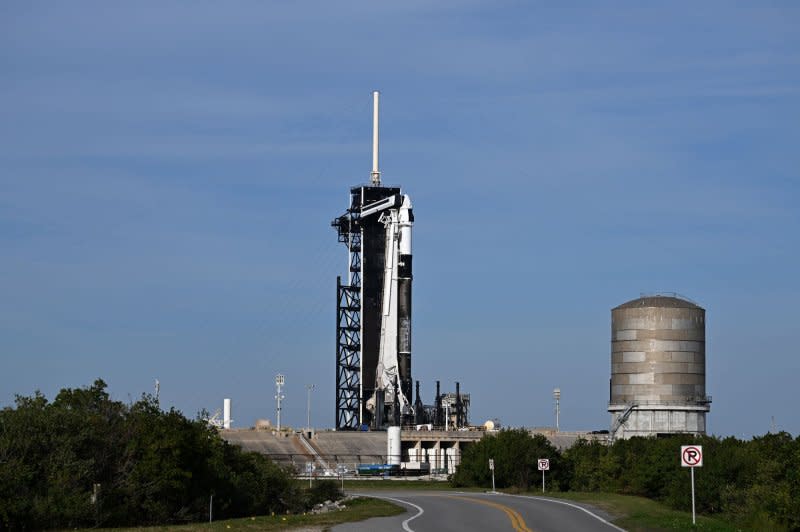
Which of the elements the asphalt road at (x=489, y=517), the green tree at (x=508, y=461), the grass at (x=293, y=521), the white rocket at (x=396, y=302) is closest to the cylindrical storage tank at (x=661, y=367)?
the green tree at (x=508, y=461)

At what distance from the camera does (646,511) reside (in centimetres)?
4825

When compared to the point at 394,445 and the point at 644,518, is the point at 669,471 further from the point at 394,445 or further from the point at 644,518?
the point at 394,445

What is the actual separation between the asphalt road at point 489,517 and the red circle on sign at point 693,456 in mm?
3220

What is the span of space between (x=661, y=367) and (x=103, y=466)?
207ft

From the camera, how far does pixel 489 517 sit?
42125mm

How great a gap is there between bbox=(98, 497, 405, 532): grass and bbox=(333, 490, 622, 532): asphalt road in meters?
0.82

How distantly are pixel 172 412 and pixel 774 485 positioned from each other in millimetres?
24211

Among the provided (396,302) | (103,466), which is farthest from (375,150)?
(103,466)

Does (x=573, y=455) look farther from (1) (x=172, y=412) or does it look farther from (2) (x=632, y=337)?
(1) (x=172, y=412)

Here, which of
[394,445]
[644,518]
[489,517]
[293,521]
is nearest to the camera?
[293,521]

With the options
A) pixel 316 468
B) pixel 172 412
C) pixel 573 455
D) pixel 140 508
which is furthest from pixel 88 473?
pixel 316 468

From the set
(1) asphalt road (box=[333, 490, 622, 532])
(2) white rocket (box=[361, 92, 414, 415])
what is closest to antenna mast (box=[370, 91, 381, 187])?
(2) white rocket (box=[361, 92, 414, 415])

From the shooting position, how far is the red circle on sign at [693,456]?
4047cm

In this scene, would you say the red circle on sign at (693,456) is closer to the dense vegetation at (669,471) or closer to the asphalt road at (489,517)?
the asphalt road at (489,517)
